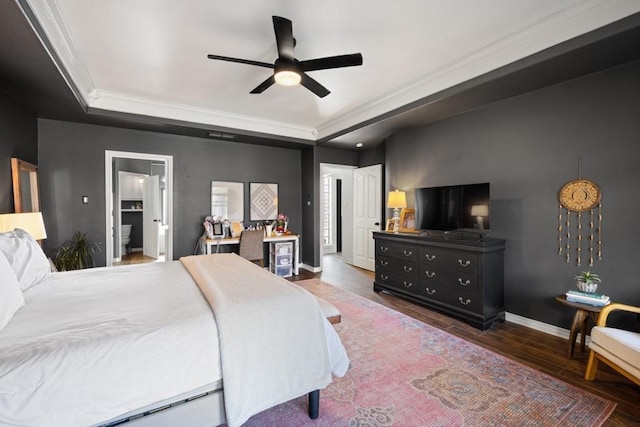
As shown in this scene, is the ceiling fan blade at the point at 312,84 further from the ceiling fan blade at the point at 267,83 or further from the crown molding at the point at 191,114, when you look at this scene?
the crown molding at the point at 191,114

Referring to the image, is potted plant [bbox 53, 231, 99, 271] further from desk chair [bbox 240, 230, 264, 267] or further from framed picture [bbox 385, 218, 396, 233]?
framed picture [bbox 385, 218, 396, 233]

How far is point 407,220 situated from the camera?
4.32m

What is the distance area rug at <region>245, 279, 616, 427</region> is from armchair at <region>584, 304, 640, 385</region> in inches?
9.7

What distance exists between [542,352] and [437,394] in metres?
1.28

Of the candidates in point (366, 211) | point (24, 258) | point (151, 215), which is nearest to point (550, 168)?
point (366, 211)

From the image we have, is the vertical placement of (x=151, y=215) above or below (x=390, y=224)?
above

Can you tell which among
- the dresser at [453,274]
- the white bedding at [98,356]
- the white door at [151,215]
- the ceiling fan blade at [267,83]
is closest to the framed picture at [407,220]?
the dresser at [453,274]

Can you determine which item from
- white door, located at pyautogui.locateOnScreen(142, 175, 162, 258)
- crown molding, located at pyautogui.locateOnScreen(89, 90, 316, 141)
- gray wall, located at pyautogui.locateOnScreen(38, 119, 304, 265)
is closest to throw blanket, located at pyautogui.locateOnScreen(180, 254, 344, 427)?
crown molding, located at pyautogui.locateOnScreen(89, 90, 316, 141)

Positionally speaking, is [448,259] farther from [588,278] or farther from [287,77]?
[287,77]

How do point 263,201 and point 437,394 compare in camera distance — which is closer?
point 437,394

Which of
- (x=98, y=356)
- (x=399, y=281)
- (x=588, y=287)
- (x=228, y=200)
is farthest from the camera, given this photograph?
(x=228, y=200)

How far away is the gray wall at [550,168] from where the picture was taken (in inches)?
94.6

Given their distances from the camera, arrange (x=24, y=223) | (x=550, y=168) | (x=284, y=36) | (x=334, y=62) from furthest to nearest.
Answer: (x=550, y=168) < (x=24, y=223) < (x=334, y=62) < (x=284, y=36)

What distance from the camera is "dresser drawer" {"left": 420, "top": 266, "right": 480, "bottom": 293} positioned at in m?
2.98
